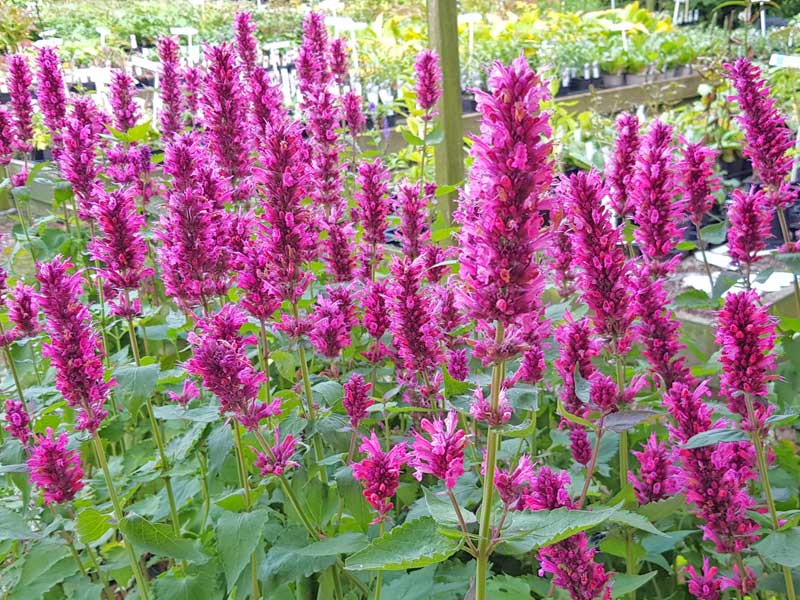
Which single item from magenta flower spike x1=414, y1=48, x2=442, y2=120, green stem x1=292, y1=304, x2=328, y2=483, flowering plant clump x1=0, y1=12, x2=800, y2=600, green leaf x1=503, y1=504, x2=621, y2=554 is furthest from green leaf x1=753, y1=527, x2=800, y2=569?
magenta flower spike x1=414, y1=48, x2=442, y2=120

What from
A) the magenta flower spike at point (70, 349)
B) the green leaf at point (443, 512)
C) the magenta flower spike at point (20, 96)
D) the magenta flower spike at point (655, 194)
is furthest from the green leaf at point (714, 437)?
the magenta flower spike at point (20, 96)

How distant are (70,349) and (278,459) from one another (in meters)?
0.47

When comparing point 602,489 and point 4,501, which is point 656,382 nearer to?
point 602,489

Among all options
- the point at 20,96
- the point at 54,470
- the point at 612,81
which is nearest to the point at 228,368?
the point at 54,470

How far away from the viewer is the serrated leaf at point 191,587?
184cm

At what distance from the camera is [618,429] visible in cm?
147

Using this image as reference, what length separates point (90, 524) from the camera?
1.70m

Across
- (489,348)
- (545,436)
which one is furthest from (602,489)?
(489,348)

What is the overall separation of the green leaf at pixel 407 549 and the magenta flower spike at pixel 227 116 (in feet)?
4.07

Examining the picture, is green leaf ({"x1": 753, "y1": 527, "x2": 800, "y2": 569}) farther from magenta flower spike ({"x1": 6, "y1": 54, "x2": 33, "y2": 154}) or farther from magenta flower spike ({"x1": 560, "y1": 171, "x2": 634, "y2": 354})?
magenta flower spike ({"x1": 6, "y1": 54, "x2": 33, "y2": 154})

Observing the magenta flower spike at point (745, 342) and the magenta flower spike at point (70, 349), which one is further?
the magenta flower spike at point (70, 349)

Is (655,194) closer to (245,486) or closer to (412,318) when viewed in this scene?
(412,318)

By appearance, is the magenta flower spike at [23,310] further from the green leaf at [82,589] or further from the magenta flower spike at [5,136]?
the magenta flower spike at [5,136]

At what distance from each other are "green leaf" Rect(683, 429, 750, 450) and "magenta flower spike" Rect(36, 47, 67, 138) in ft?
7.37
